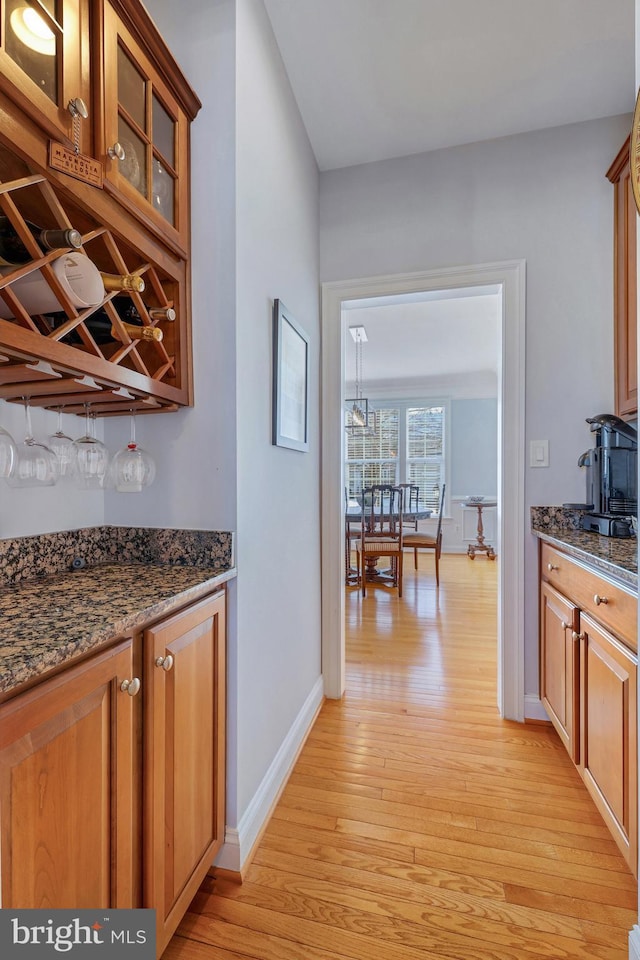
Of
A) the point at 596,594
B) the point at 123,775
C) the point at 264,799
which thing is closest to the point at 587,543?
the point at 596,594

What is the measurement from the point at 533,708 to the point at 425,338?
395 centimetres

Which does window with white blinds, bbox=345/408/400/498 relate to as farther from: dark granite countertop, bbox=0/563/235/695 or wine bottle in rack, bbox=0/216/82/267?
wine bottle in rack, bbox=0/216/82/267

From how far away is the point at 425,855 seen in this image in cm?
138

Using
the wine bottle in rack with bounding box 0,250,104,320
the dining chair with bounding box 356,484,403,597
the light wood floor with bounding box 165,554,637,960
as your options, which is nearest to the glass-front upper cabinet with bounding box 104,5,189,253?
the wine bottle in rack with bounding box 0,250,104,320

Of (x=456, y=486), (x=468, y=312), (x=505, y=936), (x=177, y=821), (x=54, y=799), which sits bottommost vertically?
(x=505, y=936)

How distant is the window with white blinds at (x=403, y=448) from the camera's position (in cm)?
714

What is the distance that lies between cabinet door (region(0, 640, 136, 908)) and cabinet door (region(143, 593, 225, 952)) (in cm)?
6

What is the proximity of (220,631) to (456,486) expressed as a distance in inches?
248

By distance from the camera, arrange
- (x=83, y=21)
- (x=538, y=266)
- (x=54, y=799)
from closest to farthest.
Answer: (x=54, y=799), (x=83, y=21), (x=538, y=266)

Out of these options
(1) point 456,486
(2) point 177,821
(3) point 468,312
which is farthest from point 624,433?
(1) point 456,486

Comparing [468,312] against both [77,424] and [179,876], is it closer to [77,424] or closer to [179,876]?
[77,424]

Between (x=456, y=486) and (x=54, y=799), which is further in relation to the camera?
(x=456, y=486)

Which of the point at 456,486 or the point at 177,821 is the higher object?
the point at 456,486

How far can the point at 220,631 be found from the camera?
1.25 meters
